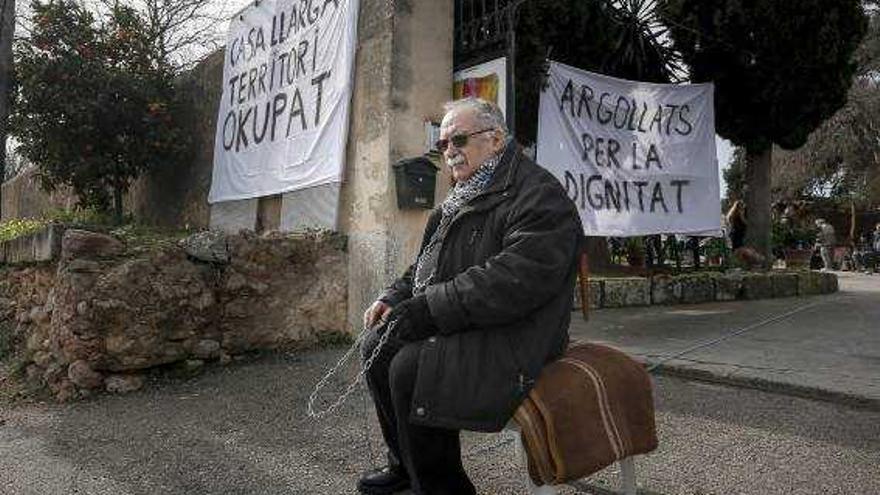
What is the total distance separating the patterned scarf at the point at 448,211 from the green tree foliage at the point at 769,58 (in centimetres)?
Answer: 714

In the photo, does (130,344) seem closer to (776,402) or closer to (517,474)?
(517,474)

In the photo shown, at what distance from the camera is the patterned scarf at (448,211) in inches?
109

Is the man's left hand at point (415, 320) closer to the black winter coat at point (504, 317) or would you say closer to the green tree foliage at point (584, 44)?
the black winter coat at point (504, 317)

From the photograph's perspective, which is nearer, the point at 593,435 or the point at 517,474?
the point at 593,435

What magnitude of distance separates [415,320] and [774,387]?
2951mm

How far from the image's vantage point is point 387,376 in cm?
281

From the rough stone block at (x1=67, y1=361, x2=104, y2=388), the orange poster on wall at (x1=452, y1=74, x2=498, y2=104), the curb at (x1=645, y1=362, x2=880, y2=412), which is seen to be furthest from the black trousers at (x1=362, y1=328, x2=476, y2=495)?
the rough stone block at (x1=67, y1=361, x2=104, y2=388)

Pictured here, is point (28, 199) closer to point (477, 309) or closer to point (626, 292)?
point (626, 292)

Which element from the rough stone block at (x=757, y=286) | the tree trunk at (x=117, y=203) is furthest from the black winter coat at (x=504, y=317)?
the tree trunk at (x=117, y=203)

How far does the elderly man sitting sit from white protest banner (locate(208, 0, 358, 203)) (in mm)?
3282

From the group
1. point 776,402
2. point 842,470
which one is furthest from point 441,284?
point 776,402

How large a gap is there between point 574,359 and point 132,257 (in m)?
3.99

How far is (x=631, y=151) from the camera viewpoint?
7.55 meters

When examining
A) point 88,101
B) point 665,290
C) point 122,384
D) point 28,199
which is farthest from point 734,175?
point 122,384
